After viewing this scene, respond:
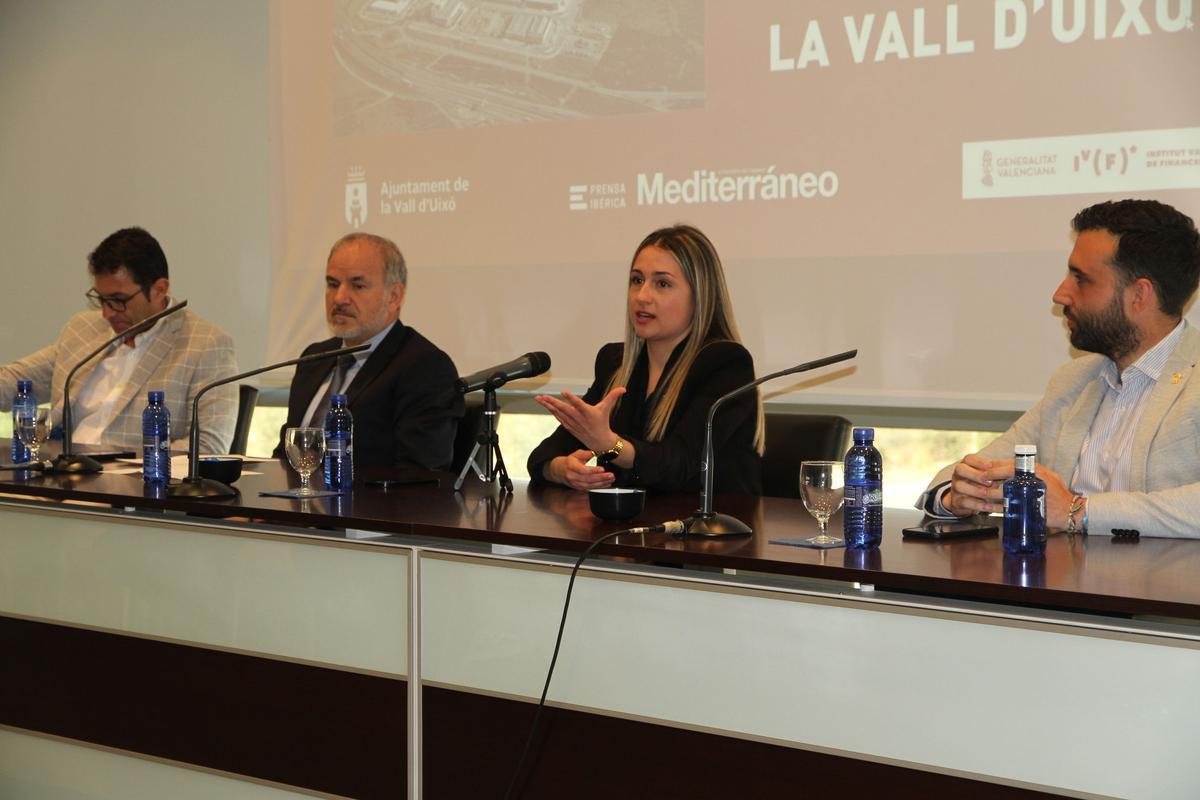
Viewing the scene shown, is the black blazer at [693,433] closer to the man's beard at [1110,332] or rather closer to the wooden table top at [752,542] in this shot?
the wooden table top at [752,542]

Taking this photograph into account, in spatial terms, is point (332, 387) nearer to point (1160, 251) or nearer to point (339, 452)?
point (339, 452)

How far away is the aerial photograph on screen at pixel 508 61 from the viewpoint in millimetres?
4125

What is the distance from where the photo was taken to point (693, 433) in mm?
2734

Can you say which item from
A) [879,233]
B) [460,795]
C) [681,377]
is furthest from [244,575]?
[879,233]

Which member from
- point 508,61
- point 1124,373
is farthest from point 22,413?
point 1124,373

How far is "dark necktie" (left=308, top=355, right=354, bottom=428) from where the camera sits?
11.6 ft

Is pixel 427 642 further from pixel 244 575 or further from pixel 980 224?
pixel 980 224

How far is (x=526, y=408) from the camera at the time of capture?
4641 millimetres

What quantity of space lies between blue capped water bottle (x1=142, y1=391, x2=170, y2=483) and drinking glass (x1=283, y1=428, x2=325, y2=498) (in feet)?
1.16

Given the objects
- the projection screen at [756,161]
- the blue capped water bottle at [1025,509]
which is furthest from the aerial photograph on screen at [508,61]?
the blue capped water bottle at [1025,509]

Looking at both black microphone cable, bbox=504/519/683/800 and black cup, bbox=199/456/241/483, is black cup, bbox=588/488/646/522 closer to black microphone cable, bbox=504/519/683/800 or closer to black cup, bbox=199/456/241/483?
black microphone cable, bbox=504/519/683/800

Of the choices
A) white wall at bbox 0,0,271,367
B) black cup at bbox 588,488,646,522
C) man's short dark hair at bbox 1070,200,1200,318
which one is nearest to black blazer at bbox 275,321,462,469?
black cup at bbox 588,488,646,522

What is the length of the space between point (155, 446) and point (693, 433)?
3.82ft

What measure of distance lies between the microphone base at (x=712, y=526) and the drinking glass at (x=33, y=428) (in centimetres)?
187
